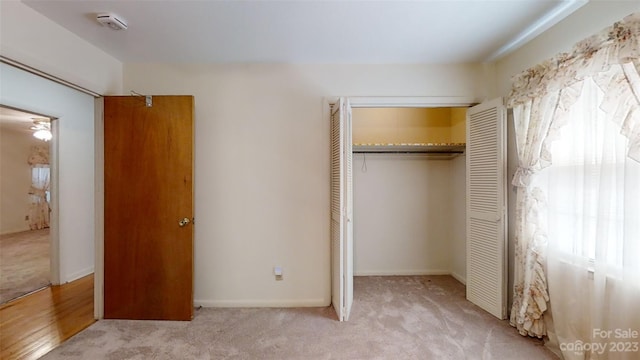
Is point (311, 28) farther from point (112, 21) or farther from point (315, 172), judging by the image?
point (112, 21)

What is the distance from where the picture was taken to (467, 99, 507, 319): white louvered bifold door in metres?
2.58

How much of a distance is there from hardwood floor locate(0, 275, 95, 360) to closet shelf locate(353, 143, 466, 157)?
3.37 m

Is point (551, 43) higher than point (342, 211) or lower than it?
higher

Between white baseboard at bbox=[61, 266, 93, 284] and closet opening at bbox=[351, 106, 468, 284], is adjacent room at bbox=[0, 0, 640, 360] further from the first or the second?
closet opening at bbox=[351, 106, 468, 284]

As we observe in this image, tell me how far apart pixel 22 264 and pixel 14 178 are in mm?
3396

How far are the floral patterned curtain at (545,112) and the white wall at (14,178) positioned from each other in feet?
30.4

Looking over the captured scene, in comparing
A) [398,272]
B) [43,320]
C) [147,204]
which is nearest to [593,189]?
[398,272]

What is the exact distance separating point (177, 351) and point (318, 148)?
2125 mm

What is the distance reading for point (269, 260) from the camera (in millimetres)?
2924

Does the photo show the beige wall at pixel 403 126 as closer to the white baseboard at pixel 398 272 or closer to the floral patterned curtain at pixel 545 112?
the floral patterned curtain at pixel 545 112

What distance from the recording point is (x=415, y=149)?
364 cm

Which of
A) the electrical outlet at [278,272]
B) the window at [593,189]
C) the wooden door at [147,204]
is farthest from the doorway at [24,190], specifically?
the window at [593,189]

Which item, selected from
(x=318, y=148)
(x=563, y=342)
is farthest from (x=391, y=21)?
(x=563, y=342)

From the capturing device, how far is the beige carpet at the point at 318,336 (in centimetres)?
210
